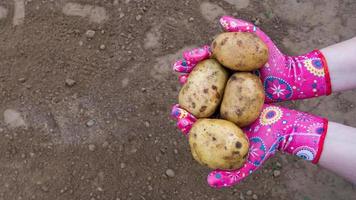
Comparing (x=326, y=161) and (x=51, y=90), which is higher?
(x=326, y=161)

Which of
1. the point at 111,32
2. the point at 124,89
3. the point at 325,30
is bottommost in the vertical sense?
the point at 124,89

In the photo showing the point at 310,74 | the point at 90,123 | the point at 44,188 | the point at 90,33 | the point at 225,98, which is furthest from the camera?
the point at 90,33

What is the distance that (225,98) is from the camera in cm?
182

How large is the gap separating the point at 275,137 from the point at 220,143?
0.25 meters

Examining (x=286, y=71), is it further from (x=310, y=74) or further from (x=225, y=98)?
(x=225, y=98)

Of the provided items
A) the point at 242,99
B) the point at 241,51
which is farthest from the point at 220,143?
the point at 241,51

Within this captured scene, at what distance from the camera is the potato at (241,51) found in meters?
1.83

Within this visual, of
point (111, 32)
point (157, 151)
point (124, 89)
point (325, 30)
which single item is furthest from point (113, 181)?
point (325, 30)

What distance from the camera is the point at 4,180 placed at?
2336 mm

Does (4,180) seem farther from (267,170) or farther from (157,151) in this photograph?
(267,170)

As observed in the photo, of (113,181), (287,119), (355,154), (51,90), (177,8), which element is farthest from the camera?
(177,8)

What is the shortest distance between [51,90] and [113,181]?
0.58 meters

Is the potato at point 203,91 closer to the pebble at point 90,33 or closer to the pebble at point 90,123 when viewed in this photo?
the pebble at point 90,123

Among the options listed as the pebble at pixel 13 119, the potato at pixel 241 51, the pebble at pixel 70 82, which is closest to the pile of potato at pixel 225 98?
the potato at pixel 241 51
